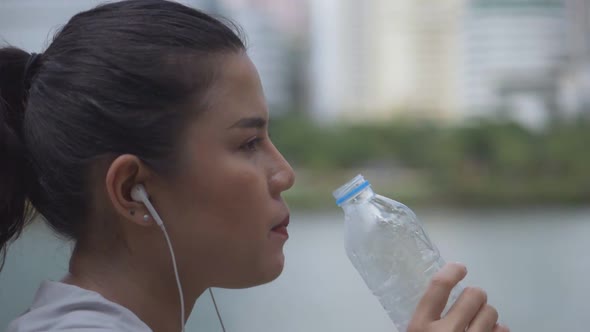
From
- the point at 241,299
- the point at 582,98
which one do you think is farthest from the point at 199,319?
the point at 582,98

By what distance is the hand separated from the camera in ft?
2.23

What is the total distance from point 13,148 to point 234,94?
24cm

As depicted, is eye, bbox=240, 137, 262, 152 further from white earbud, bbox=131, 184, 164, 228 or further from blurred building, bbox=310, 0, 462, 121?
blurred building, bbox=310, 0, 462, 121

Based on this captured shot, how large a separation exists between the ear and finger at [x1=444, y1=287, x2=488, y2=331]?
0.30 m

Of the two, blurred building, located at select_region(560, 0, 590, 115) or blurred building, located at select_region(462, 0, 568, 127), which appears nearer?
blurred building, located at select_region(560, 0, 590, 115)

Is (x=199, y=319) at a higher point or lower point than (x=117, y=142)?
lower

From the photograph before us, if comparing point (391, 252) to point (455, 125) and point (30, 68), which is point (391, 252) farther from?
point (455, 125)

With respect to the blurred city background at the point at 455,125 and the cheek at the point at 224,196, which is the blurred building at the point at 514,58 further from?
the cheek at the point at 224,196

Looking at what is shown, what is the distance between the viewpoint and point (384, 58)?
8.35 m

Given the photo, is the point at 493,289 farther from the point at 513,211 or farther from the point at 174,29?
the point at 174,29

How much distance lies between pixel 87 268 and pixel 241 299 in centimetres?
86

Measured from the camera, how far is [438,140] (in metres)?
7.43

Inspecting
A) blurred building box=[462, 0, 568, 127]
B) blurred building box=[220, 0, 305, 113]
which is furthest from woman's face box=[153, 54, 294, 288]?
blurred building box=[462, 0, 568, 127]

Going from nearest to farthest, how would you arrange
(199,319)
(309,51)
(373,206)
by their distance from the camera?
(373,206) < (199,319) < (309,51)
